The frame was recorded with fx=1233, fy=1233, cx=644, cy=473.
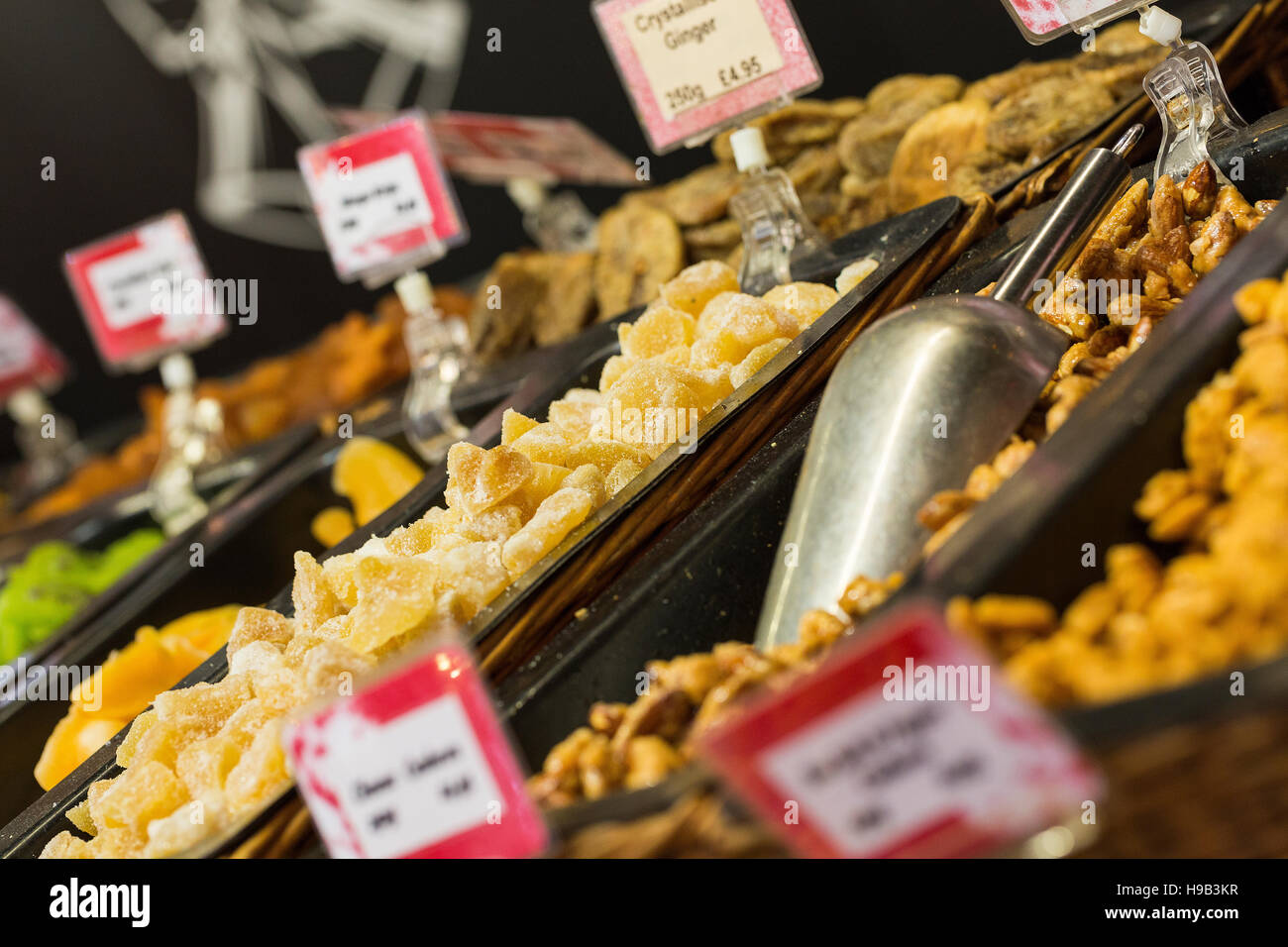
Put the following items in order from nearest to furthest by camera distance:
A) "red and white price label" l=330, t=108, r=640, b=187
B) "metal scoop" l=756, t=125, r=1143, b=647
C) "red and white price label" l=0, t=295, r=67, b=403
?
"metal scoop" l=756, t=125, r=1143, b=647, "red and white price label" l=330, t=108, r=640, b=187, "red and white price label" l=0, t=295, r=67, b=403

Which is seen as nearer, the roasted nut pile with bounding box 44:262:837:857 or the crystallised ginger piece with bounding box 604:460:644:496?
the roasted nut pile with bounding box 44:262:837:857

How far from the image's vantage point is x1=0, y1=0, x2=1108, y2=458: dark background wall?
350 centimetres

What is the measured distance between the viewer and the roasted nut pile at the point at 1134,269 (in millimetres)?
1166

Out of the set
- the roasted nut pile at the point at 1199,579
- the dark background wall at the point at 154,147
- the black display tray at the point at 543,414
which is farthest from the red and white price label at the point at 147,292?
the roasted nut pile at the point at 1199,579

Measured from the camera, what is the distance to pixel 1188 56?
1549 mm

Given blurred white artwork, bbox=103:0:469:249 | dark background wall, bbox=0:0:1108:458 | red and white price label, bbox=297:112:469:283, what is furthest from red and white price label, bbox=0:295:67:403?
red and white price label, bbox=297:112:469:283

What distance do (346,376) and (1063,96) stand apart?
180 centimetres

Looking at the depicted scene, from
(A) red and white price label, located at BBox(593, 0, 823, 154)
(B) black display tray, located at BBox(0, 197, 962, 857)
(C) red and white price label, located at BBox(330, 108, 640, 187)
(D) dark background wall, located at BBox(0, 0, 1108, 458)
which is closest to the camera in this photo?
(B) black display tray, located at BBox(0, 197, 962, 857)

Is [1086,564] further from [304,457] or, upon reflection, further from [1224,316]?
[304,457]

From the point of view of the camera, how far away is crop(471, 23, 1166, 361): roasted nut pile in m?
1.94

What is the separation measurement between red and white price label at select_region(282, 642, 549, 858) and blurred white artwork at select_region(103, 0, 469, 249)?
3.08 m

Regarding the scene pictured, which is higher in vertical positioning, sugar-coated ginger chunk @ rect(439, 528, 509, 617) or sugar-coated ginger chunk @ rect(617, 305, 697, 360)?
sugar-coated ginger chunk @ rect(617, 305, 697, 360)

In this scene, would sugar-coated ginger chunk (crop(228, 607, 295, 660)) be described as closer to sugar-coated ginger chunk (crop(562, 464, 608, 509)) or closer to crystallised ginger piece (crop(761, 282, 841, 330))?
sugar-coated ginger chunk (crop(562, 464, 608, 509))

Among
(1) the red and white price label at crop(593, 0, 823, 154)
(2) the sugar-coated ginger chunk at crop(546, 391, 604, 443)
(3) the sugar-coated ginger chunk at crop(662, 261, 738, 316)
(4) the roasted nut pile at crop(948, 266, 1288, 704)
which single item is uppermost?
(1) the red and white price label at crop(593, 0, 823, 154)
